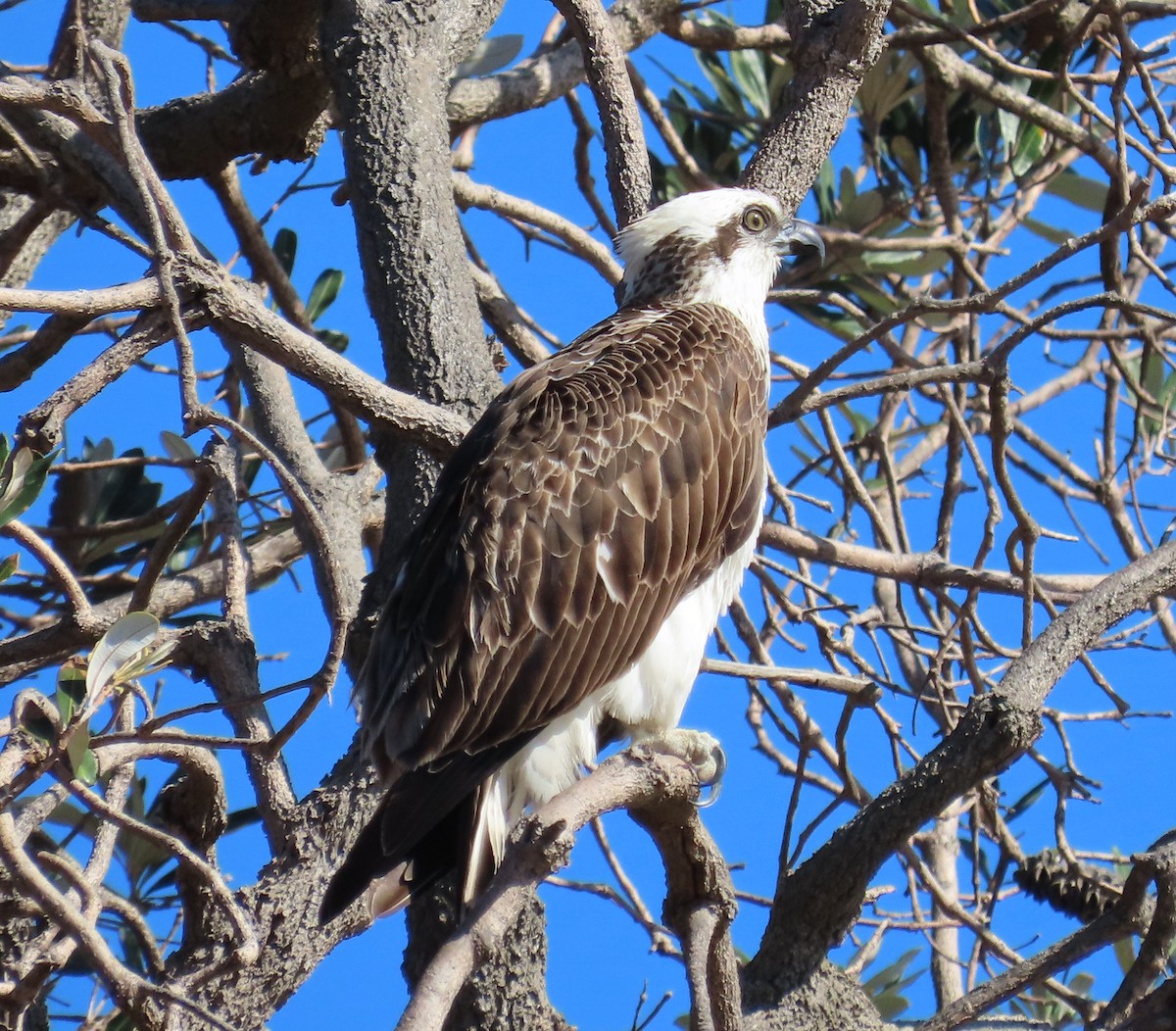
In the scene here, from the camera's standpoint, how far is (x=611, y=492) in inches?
142

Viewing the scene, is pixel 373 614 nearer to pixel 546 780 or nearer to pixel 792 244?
pixel 546 780

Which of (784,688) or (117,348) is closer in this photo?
(117,348)

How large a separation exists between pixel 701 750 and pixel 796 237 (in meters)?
1.60

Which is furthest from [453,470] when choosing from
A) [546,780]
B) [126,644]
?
[126,644]

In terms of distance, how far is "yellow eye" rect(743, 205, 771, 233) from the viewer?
14.4ft

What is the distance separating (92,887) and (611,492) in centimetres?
157

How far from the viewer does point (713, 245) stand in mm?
4422

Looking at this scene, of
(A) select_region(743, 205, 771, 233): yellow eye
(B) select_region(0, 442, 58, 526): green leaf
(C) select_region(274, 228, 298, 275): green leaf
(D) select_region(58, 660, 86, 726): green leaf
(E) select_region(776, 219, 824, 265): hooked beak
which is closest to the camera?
(D) select_region(58, 660, 86, 726): green leaf

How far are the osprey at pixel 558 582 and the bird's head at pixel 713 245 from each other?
Result: 1.32 ft

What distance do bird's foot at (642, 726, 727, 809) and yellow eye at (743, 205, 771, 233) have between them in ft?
4.95

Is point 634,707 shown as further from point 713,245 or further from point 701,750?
point 713,245

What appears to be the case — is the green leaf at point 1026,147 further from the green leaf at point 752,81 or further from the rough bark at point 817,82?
the rough bark at point 817,82

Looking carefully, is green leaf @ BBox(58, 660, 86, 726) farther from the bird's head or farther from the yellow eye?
the yellow eye

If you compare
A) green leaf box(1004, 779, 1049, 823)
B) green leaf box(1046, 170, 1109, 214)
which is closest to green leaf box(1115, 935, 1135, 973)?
green leaf box(1004, 779, 1049, 823)
